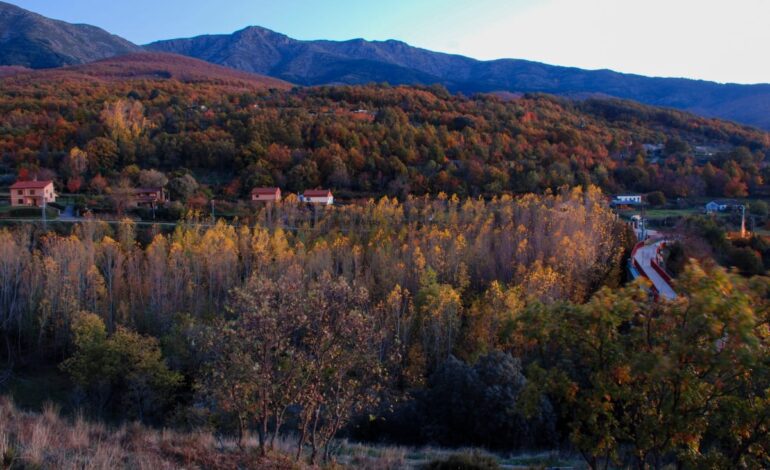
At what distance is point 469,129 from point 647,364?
5551cm

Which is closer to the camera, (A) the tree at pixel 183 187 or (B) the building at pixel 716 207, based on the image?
(B) the building at pixel 716 207

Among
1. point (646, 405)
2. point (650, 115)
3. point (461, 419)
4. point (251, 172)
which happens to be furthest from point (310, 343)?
point (650, 115)

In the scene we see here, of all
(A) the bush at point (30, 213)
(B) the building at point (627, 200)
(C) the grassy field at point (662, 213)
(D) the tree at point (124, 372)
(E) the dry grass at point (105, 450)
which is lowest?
(D) the tree at point (124, 372)

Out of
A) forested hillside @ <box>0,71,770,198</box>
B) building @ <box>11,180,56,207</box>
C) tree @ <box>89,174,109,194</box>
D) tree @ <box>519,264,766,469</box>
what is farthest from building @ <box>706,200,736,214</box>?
building @ <box>11,180,56,207</box>

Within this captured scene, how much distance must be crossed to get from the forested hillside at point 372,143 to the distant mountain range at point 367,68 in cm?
4272

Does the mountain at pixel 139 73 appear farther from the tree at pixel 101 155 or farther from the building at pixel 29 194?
the building at pixel 29 194

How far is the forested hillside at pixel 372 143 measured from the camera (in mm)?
46406

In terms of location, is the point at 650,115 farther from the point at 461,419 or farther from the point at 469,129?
the point at 461,419

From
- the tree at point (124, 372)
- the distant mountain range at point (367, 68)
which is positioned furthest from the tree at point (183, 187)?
the distant mountain range at point (367, 68)

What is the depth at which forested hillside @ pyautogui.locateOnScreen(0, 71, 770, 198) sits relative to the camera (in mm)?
46406

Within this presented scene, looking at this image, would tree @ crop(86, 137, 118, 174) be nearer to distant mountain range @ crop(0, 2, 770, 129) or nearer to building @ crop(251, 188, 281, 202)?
building @ crop(251, 188, 281, 202)

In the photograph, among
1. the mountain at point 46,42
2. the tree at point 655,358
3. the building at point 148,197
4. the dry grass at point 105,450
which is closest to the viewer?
the tree at point 655,358

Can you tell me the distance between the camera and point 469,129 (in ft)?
190

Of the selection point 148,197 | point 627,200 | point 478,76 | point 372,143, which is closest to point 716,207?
point 627,200
